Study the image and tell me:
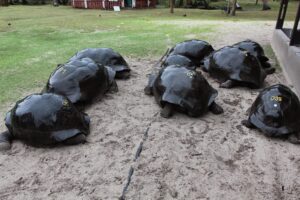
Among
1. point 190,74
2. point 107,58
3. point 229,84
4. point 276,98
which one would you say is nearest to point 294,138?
point 276,98

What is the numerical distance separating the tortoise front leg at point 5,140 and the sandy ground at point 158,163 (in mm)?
61

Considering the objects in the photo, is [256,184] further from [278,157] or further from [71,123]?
[71,123]

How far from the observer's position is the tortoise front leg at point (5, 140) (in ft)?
10.9

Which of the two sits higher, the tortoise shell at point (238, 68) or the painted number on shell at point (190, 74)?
the painted number on shell at point (190, 74)

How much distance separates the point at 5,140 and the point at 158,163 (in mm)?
1515

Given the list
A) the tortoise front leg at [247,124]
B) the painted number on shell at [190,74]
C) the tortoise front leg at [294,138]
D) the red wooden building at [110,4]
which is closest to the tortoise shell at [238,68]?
the painted number on shell at [190,74]

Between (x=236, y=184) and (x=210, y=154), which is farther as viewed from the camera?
(x=210, y=154)

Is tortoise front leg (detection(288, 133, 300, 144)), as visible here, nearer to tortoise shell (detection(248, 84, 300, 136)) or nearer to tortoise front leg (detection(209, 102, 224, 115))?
tortoise shell (detection(248, 84, 300, 136))

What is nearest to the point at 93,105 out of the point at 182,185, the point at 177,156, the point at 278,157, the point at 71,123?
the point at 71,123

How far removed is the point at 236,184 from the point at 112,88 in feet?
8.07

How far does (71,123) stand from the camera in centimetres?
338

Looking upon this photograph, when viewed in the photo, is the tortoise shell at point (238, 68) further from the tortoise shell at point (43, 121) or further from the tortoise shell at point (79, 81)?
the tortoise shell at point (43, 121)

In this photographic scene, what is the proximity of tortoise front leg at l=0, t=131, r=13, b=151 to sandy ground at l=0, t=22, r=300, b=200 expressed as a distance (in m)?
0.06

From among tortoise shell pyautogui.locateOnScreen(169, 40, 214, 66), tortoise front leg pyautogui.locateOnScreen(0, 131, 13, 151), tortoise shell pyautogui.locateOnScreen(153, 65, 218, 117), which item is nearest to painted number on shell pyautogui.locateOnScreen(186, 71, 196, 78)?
tortoise shell pyautogui.locateOnScreen(153, 65, 218, 117)
